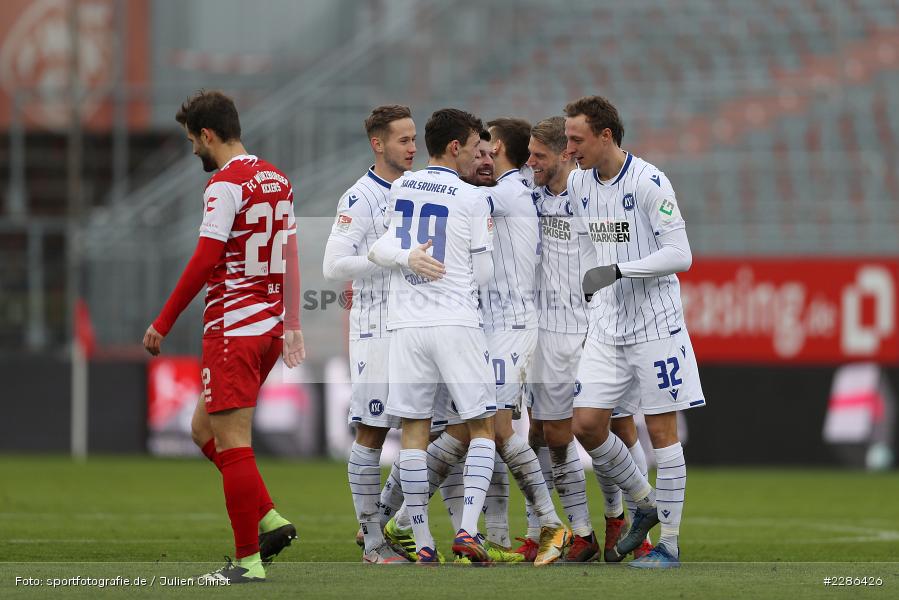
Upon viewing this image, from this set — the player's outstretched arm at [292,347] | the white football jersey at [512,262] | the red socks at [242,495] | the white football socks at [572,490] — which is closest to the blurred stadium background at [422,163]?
the white football jersey at [512,262]

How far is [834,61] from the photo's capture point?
22.4 m

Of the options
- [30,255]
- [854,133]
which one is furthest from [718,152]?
[30,255]

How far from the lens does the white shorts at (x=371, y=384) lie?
8.00 meters

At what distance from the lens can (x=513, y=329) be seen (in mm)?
8102

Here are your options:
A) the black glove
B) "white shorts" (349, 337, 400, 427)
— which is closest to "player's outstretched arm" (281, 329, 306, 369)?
"white shorts" (349, 337, 400, 427)

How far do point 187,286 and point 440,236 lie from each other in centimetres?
144

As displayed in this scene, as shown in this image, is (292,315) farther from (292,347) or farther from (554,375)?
(554,375)

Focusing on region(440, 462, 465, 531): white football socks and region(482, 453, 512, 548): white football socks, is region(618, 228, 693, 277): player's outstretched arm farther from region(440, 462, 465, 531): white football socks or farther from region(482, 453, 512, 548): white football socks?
region(440, 462, 465, 531): white football socks

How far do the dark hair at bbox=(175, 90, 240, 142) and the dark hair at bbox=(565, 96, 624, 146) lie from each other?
1844 millimetres

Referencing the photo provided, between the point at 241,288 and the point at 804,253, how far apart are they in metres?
13.1

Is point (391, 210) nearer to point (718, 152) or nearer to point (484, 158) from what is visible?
point (484, 158)

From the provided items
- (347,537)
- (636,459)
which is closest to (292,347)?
(636,459)

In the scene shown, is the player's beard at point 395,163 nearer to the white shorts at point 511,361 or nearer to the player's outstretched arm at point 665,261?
the white shorts at point 511,361

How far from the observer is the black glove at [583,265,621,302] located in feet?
24.5
